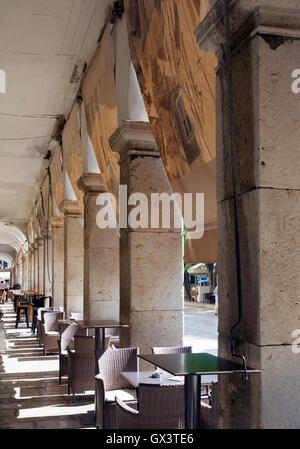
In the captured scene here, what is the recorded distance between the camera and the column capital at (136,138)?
5066 mm

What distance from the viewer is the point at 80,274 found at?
991cm

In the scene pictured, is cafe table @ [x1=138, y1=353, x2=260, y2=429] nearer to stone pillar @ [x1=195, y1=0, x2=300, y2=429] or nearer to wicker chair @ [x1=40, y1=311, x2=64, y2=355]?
stone pillar @ [x1=195, y1=0, x2=300, y2=429]

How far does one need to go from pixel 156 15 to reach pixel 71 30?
7.69 ft

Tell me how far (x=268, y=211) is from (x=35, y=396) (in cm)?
451

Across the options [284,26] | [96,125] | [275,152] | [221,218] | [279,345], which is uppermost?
[96,125]

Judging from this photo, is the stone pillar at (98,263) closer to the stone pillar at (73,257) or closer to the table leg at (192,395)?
the stone pillar at (73,257)

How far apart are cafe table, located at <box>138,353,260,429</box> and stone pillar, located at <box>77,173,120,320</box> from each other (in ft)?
14.9

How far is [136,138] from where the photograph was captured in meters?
5.11

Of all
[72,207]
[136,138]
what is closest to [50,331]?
[72,207]

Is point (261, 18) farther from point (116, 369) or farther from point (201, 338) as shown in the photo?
point (201, 338)

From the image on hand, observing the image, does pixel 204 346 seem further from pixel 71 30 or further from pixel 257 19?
pixel 257 19

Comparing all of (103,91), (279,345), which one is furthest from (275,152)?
(103,91)

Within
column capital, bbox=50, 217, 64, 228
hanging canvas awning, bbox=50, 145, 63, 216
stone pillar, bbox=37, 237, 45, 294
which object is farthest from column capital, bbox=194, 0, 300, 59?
stone pillar, bbox=37, 237, 45, 294

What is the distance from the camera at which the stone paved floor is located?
16.2 ft
